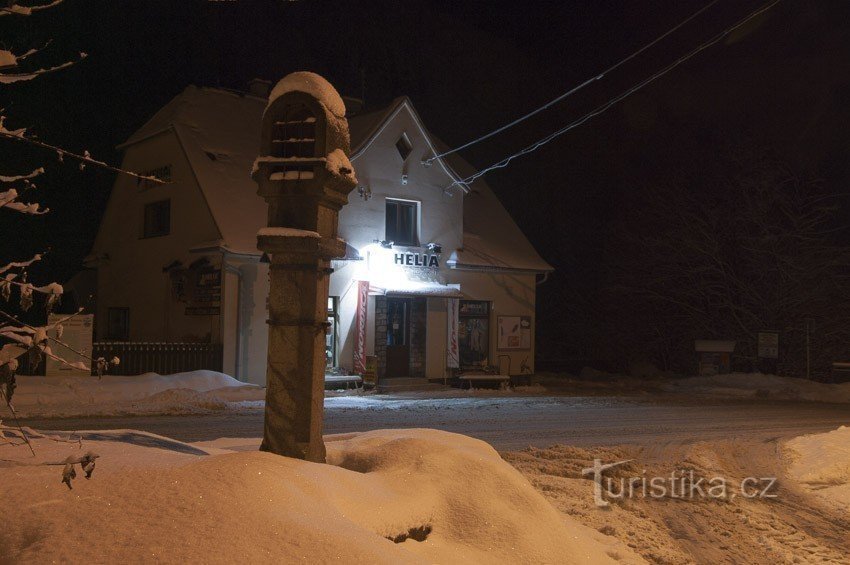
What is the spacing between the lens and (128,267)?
26406 millimetres

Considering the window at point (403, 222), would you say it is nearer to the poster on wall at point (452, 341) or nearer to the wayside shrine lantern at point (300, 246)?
the poster on wall at point (452, 341)

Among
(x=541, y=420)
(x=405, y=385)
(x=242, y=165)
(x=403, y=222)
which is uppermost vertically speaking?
(x=242, y=165)

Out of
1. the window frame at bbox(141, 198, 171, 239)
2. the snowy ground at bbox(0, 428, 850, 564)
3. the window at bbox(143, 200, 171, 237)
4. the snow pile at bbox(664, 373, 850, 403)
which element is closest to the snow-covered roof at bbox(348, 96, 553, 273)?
the window frame at bbox(141, 198, 171, 239)

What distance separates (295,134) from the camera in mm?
7570

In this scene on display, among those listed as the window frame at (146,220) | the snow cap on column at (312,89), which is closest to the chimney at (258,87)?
the window frame at (146,220)

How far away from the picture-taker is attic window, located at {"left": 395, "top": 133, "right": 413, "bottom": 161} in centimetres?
2600

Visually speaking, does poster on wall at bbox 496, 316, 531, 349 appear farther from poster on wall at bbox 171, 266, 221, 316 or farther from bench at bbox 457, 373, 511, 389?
poster on wall at bbox 171, 266, 221, 316

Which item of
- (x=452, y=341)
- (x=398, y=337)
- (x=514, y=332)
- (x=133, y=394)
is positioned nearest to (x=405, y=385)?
(x=398, y=337)

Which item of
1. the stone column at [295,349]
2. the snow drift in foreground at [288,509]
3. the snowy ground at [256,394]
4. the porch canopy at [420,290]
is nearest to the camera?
the snow drift in foreground at [288,509]

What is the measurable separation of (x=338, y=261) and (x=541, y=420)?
396 inches

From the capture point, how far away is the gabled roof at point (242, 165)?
75.7ft

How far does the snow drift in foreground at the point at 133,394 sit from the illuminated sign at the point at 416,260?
7.10 metres

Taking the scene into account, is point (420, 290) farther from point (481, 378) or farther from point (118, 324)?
point (118, 324)

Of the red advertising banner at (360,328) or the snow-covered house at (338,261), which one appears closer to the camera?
the snow-covered house at (338,261)
